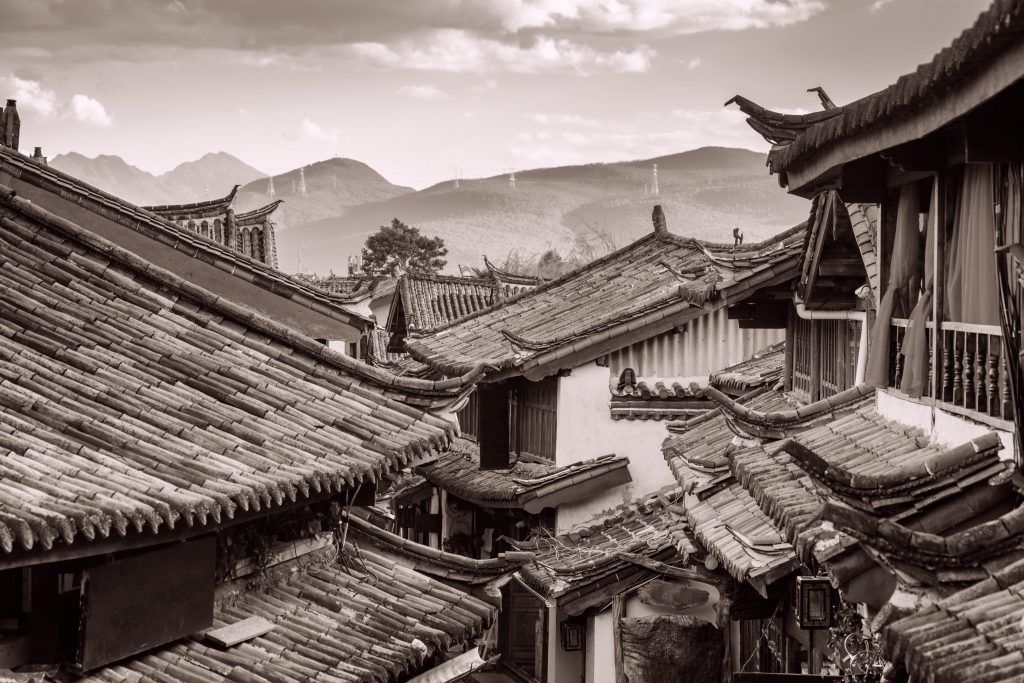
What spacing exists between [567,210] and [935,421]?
152m

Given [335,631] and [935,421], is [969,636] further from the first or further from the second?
[335,631]

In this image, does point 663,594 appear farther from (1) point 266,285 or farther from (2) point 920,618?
(2) point 920,618

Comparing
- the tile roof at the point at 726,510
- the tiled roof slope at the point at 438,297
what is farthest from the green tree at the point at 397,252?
the tile roof at the point at 726,510

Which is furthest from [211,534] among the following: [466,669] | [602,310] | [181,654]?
[602,310]

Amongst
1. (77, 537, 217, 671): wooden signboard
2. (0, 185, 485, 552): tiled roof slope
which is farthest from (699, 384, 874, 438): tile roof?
(77, 537, 217, 671): wooden signboard

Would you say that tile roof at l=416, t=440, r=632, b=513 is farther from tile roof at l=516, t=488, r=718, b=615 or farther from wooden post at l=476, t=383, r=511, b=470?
tile roof at l=516, t=488, r=718, b=615

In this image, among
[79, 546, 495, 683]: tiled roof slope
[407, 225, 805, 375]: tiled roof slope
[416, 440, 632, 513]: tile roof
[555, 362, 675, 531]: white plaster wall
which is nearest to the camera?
[79, 546, 495, 683]: tiled roof slope

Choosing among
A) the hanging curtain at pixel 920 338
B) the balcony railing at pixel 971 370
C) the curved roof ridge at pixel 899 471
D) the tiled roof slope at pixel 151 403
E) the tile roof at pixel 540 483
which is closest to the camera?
the curved roof ridge at pixel 899 471

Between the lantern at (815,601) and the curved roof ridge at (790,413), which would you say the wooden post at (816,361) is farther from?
the lantern at (815,601)

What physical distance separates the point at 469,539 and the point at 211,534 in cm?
1786

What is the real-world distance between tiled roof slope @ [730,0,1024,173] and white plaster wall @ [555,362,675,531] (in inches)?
517

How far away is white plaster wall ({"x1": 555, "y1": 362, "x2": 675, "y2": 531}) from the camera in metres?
23.5

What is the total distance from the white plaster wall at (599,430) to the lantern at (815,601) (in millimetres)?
12298

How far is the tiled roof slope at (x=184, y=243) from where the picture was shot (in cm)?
1545
